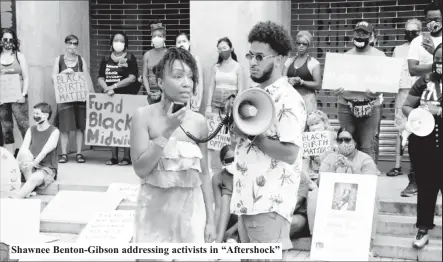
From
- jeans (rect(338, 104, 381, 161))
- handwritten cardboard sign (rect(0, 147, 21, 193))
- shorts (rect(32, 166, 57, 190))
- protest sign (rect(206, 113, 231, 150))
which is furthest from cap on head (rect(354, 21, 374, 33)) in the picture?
handwritten cardboard sign (rect(0, 147, 21, 193))

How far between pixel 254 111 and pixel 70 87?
659 cm

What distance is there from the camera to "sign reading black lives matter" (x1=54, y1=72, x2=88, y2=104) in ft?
30.7

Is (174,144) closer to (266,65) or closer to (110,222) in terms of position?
(266,65)

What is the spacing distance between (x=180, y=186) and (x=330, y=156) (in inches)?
128

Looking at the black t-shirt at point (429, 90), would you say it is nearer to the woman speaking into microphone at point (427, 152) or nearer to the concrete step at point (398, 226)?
the woman speaking into microphone at point (427, 152)

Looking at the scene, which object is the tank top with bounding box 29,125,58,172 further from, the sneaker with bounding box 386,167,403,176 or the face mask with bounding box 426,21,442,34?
the face mask with bounding box 426,21,442,34

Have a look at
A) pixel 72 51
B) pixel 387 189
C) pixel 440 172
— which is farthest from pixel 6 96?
pixel 440 172

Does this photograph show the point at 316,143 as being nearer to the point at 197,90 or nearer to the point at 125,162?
the point at 197,90

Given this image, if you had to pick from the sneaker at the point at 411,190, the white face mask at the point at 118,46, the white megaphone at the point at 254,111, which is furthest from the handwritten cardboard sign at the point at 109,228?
the white megaphone at the point at 254,111

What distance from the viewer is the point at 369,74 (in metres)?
7.13

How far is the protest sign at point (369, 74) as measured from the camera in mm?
7121

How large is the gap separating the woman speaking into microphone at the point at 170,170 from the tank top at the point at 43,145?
487 centimetres

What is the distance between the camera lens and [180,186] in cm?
350

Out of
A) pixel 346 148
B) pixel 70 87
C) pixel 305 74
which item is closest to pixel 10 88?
pixel 70 87
